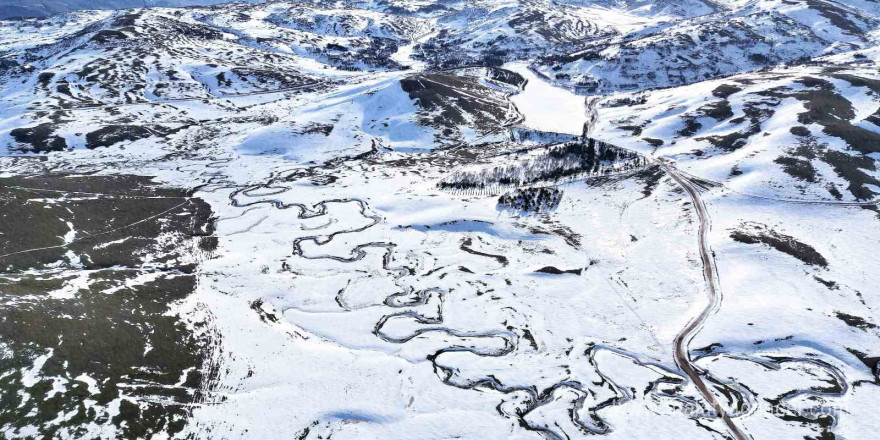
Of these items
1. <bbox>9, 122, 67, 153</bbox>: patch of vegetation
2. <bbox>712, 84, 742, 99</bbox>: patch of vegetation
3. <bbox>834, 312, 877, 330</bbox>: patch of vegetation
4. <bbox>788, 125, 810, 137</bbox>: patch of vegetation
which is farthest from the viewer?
<bbox>712, 84, 742, 99</bbox>: patch of vegetation

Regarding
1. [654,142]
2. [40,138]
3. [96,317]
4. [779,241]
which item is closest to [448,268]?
[96,317]

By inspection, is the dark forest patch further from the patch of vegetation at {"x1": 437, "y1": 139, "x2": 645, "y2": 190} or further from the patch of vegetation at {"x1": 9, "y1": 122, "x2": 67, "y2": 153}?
the patch of vegetation at {"x1": 437, "y1": 139, "x2": 645, "y2": 190}

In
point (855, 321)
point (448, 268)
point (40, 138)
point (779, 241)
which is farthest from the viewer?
point (40, 138)

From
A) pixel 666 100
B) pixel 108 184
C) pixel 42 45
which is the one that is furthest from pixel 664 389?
pixel 42 45

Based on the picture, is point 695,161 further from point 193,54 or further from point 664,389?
point 193,54

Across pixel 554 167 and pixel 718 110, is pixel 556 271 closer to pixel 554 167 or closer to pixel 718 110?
pixel 554 167

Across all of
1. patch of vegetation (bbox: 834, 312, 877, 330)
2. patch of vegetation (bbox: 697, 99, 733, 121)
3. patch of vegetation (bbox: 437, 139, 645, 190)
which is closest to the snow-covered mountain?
patch of vegetation (bbox: 834, 312, 877, 330)
